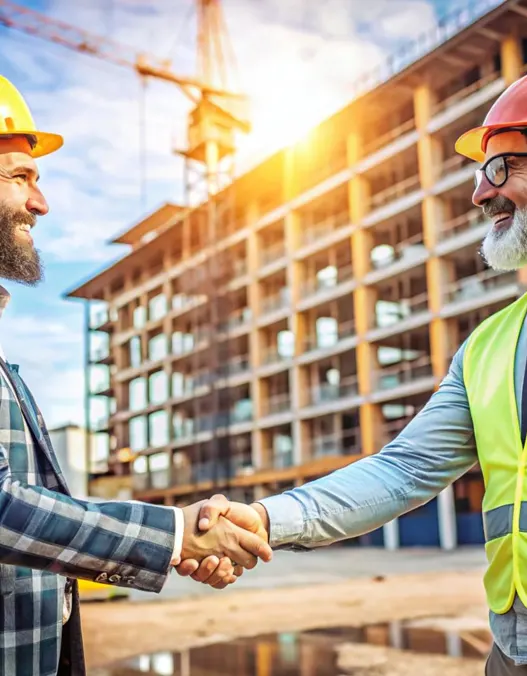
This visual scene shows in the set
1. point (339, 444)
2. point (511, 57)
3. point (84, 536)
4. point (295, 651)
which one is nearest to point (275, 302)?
point (339, 444)

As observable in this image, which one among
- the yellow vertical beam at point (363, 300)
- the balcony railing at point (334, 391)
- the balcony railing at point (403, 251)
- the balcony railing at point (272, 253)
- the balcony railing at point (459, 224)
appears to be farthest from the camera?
the balcony railing at point (272, 253)

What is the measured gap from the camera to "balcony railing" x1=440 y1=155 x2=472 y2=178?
31656mm

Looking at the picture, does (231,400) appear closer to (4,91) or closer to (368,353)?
(368,353)

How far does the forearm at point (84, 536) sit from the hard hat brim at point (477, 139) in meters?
1.53

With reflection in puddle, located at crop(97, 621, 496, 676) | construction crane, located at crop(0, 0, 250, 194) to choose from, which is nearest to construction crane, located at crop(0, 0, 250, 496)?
construction crane, located at crop(0, 0, 250, 194)

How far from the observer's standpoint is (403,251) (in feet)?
111

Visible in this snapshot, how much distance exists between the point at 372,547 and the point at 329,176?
1622 cm

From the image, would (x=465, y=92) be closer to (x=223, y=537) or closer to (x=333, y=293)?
(x=333, y=293)

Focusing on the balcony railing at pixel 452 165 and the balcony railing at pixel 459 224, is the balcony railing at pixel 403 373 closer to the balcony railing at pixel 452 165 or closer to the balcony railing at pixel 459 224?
the balcony railing at pixel 459 224

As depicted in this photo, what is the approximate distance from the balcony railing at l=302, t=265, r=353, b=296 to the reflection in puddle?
28412 mm

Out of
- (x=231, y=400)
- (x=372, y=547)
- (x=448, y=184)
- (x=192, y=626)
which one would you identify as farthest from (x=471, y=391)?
(x=231, y=400)

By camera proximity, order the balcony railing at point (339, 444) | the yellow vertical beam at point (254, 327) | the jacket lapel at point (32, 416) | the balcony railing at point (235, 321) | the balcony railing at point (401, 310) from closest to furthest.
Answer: the jacket lapel at point (32, 416), the balcony railing at point (401, 310), the balcony railing at point (339, 444), the yellow vertical beam at point (254, 327), the balcony railing at point (235, 321)

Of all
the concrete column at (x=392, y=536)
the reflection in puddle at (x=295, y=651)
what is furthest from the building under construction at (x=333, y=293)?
the reflection in puddle at (x=295, y=651)

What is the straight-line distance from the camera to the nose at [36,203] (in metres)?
2.63
